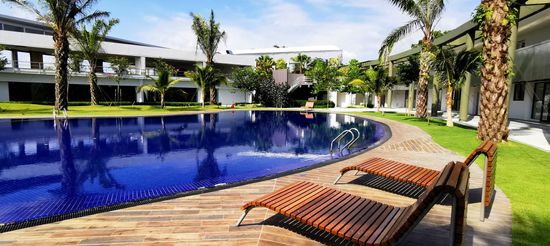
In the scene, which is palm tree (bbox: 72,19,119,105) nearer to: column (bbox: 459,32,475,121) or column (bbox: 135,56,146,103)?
column (bbox: 135,56,146,103)

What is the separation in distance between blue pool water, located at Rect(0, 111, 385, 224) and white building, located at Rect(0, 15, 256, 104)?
18045 mm

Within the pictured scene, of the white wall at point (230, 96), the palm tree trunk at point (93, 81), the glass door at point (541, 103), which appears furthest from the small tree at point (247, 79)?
the glass door at point (541, 103)

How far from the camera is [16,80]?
100 ft

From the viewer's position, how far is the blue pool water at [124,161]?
636 centimetres

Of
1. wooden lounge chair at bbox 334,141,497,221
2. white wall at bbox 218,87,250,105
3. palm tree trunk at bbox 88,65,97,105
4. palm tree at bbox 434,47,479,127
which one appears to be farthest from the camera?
white wall at bbox 218,87,250,105

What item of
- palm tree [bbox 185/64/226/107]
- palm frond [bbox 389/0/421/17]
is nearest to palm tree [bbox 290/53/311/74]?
palm tree [bbox 185/64/226/107]

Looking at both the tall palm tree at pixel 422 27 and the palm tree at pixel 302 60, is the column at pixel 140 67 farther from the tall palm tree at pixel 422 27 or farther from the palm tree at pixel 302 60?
the tall palm tree at pixel 422 27

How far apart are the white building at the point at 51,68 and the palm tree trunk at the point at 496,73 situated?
111ft

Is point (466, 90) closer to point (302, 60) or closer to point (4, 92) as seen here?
point (302, 60)

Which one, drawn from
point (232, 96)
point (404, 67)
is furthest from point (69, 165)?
point (232, 96)

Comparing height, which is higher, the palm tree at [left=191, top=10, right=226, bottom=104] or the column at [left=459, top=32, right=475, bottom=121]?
the palm tree at [left=191, top=10, right=226, bottom=104]

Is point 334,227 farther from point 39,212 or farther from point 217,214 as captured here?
point 39,212

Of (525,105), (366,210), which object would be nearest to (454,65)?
(525,105)

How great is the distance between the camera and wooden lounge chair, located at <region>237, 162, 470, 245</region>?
240 centimetres
